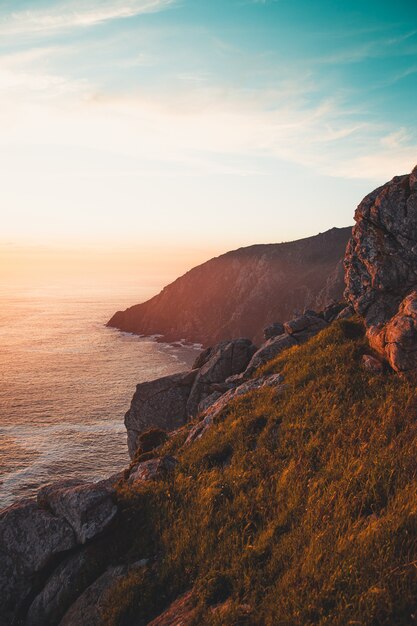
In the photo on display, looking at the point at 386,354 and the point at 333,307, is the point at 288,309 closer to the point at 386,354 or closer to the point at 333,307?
the point at 333,307

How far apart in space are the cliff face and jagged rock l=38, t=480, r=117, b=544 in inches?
4025

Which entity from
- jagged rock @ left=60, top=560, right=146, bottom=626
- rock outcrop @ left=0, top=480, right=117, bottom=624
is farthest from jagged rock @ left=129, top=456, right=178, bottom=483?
jagged rock @ left=60, top=560, right=146, bottom=626

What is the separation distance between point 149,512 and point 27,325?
15659 centimetres


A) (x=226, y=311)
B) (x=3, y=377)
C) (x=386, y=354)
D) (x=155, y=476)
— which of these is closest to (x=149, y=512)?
(x=155, y=476)

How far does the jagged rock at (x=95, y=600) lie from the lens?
8211 millimetres

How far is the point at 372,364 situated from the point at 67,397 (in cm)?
6403

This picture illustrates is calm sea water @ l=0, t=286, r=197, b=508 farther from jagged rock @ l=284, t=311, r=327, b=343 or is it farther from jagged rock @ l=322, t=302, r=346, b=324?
jagged rock @ l=322, t=302, r=346, b=324

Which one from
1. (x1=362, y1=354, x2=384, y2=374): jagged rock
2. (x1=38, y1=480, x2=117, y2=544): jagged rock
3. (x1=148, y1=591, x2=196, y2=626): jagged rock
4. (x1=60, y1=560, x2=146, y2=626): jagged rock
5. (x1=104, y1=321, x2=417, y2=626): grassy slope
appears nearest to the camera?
(x1=104, y1=321, x2=417, y2=626): grassy slope

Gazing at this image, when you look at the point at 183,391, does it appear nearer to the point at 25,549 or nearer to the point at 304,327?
the point at 304,327

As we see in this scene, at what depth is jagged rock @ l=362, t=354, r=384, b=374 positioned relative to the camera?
13.5m

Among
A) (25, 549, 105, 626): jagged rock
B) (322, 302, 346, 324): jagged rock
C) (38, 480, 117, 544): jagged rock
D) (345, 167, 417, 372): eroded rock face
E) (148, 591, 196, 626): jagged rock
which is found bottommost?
(25, 549, 105, 626): jagged rock

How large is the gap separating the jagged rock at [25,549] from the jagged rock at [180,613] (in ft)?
14.4

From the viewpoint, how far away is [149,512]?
1056cm

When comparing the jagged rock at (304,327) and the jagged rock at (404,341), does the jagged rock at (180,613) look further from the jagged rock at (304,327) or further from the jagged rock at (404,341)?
the jagged rock at (304,327)
